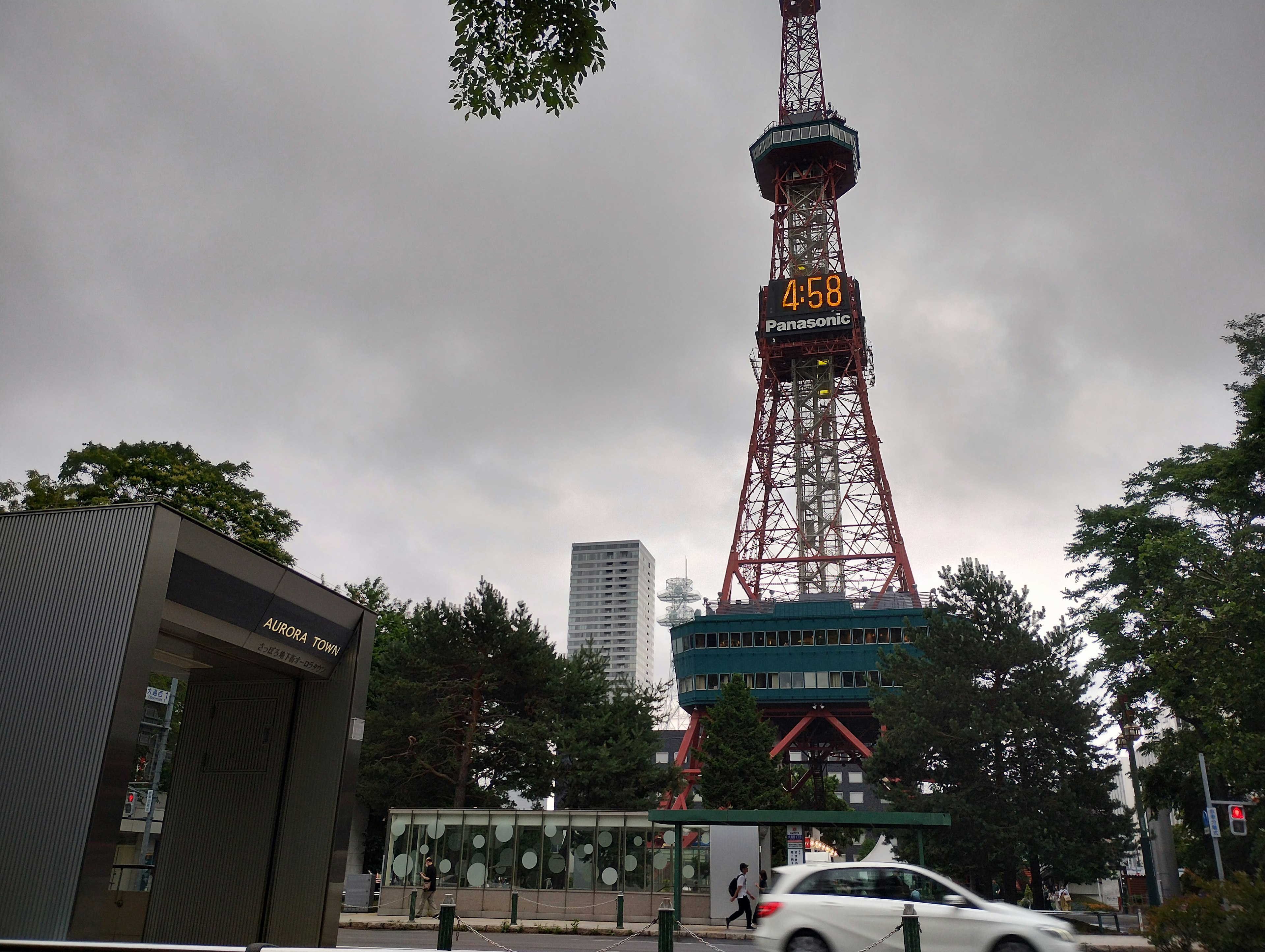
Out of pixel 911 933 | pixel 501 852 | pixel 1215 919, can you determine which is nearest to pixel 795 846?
pixel 501 852

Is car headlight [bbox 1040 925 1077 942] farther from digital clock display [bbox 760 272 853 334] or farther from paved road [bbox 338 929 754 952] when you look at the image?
digital clock display [bbox 760 272 853 334]

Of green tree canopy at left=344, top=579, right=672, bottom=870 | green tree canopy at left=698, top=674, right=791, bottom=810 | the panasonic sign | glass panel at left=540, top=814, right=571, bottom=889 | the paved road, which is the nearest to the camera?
the paved road

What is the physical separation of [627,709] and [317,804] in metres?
34.4

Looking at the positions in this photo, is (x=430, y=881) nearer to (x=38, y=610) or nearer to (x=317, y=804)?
(x=317, y=804)

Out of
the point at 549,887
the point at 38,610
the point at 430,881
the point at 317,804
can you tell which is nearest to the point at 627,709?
the point at 549,887

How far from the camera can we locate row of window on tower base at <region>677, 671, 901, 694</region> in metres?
67.1

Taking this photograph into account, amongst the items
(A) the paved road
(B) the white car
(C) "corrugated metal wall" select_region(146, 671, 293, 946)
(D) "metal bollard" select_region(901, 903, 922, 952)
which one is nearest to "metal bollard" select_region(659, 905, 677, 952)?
(B) the white car

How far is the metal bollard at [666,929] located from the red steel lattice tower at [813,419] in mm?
59926

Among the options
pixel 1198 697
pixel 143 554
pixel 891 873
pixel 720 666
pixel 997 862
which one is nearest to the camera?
pixel 143 554

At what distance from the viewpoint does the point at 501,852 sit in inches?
1221

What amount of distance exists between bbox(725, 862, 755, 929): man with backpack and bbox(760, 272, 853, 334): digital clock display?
60.9 meters

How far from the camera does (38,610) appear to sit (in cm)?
1351

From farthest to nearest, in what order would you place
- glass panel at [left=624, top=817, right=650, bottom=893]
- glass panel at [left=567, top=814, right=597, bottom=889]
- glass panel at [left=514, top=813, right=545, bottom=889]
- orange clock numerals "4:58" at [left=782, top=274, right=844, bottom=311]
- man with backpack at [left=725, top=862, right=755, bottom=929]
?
orange clock numerals "4:58" at [left=782, top=274, right=844, bottom=311]
glass panel at [left=514, top=813, right=545, bottom=889]
glass panel at [left=567, top=814, right=597, bottom=889]
glass panel at [left=624, top=817, right=650, bottom=893]
man with backpack at [left=725, top=862, right=755, bottom=929]

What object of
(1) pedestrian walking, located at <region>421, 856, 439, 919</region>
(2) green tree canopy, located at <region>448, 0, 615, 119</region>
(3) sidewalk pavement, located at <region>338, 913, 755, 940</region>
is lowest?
(3) sidewalk pavement, located at <region>338, 913, 755, 940</region>
